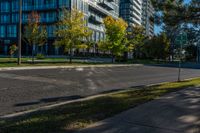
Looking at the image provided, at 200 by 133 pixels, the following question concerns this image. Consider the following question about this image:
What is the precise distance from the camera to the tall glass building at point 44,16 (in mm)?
79312

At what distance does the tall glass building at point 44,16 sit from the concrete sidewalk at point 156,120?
65.5 m

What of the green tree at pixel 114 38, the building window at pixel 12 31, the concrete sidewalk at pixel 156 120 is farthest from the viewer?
the building window at pixel 12 31

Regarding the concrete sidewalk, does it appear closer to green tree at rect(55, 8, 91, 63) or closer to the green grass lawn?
the green grass lawn

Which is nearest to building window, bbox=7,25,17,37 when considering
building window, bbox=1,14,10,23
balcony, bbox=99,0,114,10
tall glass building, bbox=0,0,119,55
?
tall glass building, bbox=0,0,119,55

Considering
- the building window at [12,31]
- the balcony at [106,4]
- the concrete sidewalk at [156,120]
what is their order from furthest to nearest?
the balcony at [106,4], the building window at [12,31], the concrete sidewalk at [156,120]

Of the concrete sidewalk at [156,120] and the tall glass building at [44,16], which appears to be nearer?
the concrete sidewalk at [156,120]

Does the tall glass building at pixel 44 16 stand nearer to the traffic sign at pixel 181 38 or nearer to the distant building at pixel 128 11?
the distant building at pixel 128 11

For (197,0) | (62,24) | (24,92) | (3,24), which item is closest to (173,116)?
(24,92)

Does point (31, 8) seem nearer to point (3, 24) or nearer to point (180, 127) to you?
point (3, 24)

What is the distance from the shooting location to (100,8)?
93.8 meters

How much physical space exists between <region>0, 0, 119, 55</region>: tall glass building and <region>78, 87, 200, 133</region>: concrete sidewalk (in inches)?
2580

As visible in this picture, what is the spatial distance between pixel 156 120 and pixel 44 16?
74.7 meters

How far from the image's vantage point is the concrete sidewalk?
7312mm

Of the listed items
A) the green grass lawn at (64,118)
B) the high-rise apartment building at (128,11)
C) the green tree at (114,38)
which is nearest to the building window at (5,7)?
the green tree at (114,38)
